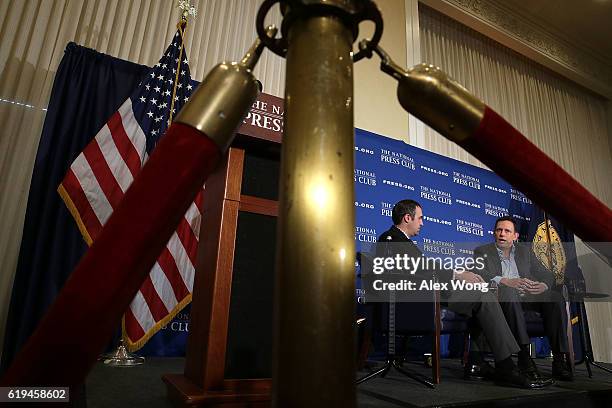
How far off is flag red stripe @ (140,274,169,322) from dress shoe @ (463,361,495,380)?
1874 mm

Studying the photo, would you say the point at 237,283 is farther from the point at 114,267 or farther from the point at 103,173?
the point at 103,173

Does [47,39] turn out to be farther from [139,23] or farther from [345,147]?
[345,147]

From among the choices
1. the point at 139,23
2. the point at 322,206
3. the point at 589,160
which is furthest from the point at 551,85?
the point at 322,206

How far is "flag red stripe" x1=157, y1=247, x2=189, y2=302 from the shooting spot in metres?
2.46

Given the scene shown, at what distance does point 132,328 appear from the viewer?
90.4 inches

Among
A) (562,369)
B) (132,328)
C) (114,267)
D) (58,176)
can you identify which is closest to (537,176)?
(114,267)

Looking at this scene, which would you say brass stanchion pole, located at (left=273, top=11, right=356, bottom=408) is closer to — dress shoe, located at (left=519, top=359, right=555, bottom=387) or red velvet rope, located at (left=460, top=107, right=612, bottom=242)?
red velvet rope, located at (left=460, top=107, right=612, bottom=242)

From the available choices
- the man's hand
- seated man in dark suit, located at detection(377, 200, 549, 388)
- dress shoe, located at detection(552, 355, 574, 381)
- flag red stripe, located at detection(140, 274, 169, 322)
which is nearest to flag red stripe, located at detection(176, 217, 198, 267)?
flag red stripe, located at detection(140, 274, 169, 322)

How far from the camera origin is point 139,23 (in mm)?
3189

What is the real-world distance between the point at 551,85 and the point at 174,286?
20.8 feet

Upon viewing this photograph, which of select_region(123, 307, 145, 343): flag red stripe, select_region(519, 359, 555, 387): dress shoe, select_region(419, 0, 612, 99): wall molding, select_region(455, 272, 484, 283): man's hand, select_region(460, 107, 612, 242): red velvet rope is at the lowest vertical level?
select_region(519, 359, 555, 387): dress shoe

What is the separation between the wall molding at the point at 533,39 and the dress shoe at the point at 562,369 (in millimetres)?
4038

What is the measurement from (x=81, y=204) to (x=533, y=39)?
606 centimetres

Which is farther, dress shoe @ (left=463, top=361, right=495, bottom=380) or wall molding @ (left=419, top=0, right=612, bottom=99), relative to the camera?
wall molding @ (left=419, top=0, right=612, bottom=99)
